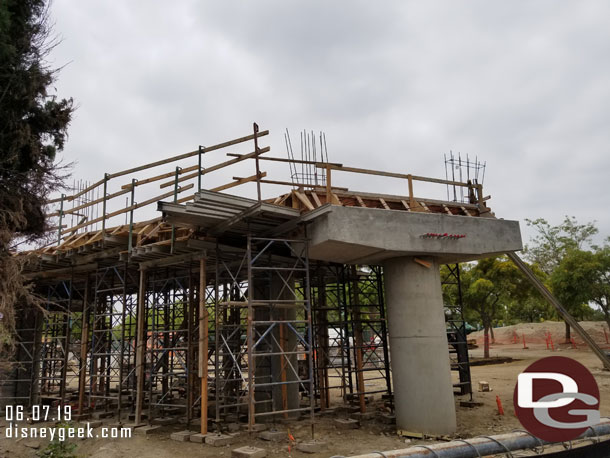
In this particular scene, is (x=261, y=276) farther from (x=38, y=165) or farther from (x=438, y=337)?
(x=38, y=165)

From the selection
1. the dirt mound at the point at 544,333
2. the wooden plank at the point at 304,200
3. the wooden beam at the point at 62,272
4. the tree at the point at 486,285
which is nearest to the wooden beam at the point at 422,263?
the wooden plank at the point at 304,200

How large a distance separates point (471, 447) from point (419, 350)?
16.3ft

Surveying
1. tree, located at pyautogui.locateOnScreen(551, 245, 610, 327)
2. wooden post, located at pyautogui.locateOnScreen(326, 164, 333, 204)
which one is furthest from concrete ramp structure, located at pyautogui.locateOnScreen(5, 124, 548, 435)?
tree, located at pyautogui.locateOnScreen(551, 245, 610, 327)

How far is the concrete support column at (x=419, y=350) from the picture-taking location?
1193 centimetres

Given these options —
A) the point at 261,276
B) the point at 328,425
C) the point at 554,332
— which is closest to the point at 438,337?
the point at 328,425

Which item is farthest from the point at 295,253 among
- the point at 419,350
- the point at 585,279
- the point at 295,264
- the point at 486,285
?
the point at 585,279

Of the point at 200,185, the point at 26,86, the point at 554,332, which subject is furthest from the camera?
the point at 554,332

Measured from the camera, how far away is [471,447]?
7.27m

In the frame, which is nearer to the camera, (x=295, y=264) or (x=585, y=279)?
(x=295, y=264)

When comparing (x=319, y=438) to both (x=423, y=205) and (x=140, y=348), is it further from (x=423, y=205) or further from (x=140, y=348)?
(x=423, y=205)

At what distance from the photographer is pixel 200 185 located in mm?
11609

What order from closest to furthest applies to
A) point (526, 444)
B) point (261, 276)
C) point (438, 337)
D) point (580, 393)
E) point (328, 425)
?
1. point (580, 393)
2. point (526, 444)
3. point (438, 337)
4. point (328, 425)
5. point (261, 276)

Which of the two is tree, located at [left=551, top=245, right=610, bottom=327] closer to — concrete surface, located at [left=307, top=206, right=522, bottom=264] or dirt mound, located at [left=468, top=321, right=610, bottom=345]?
dirt mound, located at [left=468, top=321, right=610, bottom=345]

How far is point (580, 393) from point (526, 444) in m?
3.92
